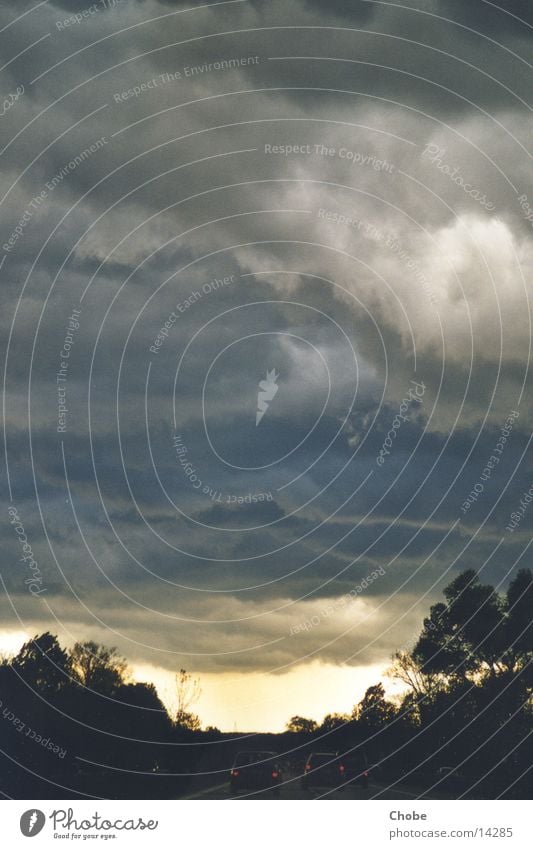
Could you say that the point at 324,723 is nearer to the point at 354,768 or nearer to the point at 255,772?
the point at 354,768

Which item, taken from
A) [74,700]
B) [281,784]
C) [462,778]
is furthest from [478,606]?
[281,784]

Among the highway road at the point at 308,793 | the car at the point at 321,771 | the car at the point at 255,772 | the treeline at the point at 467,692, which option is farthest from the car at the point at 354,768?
the treeline at the point at 467,692

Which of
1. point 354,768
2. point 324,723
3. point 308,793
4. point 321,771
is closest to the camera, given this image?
point 308,793

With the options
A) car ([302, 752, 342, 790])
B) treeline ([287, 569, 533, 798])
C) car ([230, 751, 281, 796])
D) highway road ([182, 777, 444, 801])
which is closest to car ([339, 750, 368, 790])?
car ([302, 752, 342, 790])

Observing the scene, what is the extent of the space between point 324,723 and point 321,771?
18.4ft

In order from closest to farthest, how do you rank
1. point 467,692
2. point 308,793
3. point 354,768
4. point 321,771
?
point 308,793
point 321,771
point 354,768
point 467,692

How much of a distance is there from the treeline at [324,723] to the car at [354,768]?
75cm

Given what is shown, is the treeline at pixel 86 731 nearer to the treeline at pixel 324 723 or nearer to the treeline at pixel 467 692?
the treeline at pixel 324 723

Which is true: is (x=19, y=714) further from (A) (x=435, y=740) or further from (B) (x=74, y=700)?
(A) (x=435, y=740)

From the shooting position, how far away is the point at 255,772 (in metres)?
33.0

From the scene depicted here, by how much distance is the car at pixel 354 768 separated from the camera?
34.9 m

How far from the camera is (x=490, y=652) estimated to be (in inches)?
2537

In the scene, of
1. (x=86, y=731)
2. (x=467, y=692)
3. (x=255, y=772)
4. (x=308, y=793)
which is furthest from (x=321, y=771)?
(x=467, y=692)

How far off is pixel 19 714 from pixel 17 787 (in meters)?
18.6
